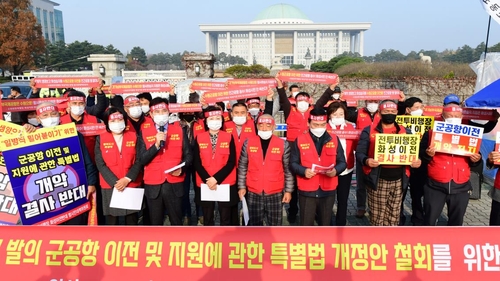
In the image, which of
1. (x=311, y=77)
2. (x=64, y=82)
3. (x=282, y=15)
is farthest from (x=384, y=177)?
(x=282, y=15)

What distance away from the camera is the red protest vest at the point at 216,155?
4570mm

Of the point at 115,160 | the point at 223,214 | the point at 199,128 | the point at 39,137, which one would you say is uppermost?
the point at 39,137

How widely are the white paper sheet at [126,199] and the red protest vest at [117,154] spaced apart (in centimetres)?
11

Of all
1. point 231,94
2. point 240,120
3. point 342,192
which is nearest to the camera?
point 240,120

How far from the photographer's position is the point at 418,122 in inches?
220

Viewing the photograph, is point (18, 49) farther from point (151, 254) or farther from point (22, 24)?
point (151, 254)

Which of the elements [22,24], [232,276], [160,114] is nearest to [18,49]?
[22,24]

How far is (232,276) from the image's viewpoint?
3150 mm

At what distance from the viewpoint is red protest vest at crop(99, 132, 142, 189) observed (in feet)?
14.5

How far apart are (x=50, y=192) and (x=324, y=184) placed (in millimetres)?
3107

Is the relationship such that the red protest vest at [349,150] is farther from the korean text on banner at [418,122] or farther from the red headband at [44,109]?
the red headband at [44,109]

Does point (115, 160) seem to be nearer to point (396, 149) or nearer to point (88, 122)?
point (88, 122)

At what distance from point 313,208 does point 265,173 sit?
0.76m

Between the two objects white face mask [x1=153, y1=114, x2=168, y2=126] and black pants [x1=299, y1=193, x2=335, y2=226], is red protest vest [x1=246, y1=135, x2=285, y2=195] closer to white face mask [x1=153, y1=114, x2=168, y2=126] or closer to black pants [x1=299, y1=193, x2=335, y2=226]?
black pants [x1=299, y1=193, x2=335, y2=226]
